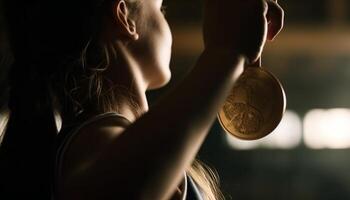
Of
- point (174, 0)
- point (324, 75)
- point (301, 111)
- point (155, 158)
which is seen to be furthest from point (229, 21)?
point (301, 111)

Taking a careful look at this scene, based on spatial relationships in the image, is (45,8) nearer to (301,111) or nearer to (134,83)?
(134,83)

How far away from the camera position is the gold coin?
2.45ft

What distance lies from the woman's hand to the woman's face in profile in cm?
18

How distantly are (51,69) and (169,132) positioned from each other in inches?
10.6

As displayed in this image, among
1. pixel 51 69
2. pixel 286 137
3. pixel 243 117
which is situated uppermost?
pixel 51 69

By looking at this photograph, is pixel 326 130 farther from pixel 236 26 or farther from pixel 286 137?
pixel 236 26

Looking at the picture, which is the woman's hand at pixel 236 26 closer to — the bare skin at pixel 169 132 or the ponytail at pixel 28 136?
the bare skin at pixel 169 132

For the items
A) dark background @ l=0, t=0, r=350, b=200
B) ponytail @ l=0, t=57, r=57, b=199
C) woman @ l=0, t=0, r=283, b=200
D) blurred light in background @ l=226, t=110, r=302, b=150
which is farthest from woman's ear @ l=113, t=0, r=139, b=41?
blurred light in background @ l=226, t=110, r=302, b=150

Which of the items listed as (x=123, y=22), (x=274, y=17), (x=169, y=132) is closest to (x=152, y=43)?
(x=123, y=22)

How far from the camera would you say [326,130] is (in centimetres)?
394

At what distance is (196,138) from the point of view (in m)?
0.51

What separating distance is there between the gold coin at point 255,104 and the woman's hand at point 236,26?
0.54 feet

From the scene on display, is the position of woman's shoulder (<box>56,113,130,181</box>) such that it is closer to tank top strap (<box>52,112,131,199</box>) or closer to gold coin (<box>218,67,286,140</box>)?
tank top strap (<box>52,112,131,199</box>)

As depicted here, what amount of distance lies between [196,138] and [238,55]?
0.32 ft
